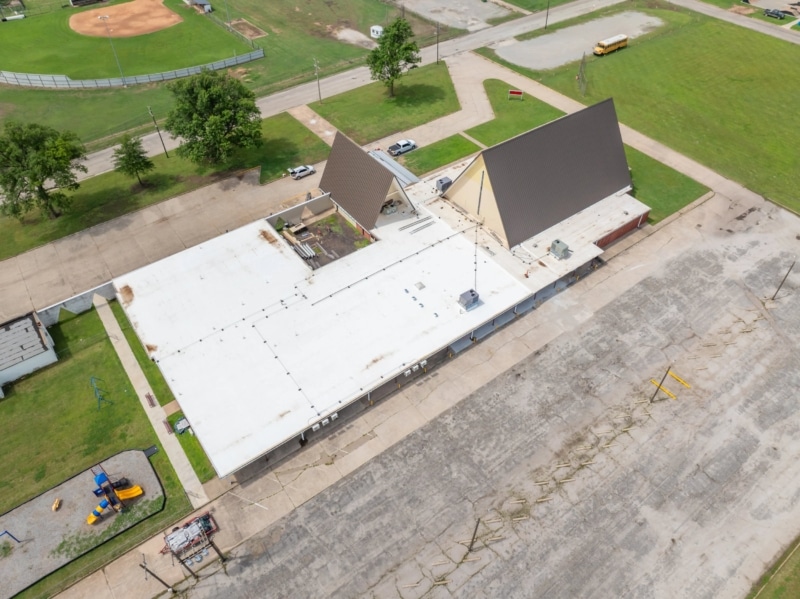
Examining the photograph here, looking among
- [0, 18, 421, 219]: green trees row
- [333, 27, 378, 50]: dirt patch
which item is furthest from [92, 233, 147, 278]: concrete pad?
[333, 27, 378, 50]: dirt patch

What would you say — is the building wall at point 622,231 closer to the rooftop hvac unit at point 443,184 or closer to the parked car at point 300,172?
the rooftop hvac unit at point 443,184

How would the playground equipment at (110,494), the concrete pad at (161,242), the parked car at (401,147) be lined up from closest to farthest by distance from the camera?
the playground equipment at (110,494) → the concrete pad at (161,242) → the parked car at (401,147)

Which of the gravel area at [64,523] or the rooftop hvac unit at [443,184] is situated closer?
the gravel area at [64,523]

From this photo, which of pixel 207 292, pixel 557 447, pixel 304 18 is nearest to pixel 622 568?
pixel 557 447

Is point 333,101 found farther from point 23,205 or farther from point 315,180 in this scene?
point 23,205

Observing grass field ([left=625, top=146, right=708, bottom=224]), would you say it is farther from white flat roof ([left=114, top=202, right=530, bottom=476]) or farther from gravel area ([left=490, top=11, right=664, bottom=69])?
gravel area ([left=490, top=11, right=664, bottom=69])

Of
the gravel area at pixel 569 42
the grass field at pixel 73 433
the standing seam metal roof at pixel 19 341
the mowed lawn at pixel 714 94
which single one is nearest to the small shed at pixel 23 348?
the standing seam metal roof at pixel 19 341
